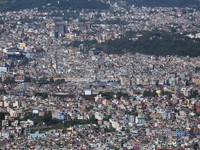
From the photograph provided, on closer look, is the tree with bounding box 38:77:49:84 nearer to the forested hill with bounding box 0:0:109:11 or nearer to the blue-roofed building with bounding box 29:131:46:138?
the blue-roofed building with bounding box 29:131:46:138

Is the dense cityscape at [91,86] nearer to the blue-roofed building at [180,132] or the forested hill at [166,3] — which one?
the blue-roofed building at [180,132]

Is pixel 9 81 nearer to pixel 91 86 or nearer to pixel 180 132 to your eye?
pixel 91 86

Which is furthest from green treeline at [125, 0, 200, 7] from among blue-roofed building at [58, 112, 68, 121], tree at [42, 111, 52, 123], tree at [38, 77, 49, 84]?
tree at [42, 111, 52, 123]

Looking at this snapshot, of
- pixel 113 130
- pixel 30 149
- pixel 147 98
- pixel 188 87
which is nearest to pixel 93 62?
pixel 188 87

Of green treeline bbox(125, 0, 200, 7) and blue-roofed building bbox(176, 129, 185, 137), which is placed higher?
blue-roofed building bbox(176, 129, 185, 137)

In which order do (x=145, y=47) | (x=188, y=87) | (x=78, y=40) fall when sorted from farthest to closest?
1. (x=78, y=40)
2. (x=145, y=47)
3. (x=188, y=87)

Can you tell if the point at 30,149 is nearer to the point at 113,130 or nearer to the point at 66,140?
the point at 66,140
